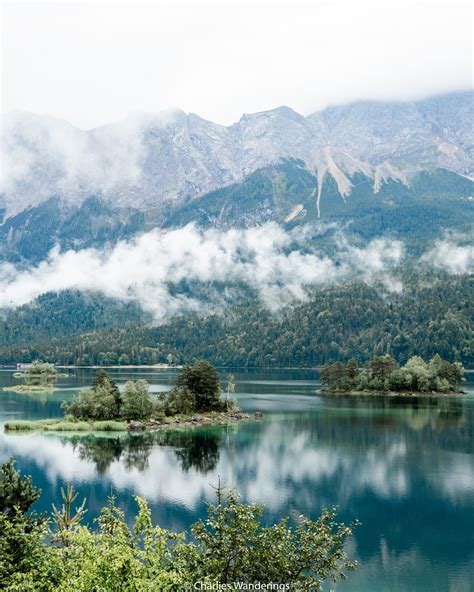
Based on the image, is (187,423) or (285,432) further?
→ (187,423)

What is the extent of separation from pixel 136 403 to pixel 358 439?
136 feet

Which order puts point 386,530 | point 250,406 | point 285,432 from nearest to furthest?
point 386,530, point 285,432, point 250,406

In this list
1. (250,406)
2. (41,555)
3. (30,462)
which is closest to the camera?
(41,555)

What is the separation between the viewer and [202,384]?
127 m

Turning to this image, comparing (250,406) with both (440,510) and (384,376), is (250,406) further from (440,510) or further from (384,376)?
(440,510)

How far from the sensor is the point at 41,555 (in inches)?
961

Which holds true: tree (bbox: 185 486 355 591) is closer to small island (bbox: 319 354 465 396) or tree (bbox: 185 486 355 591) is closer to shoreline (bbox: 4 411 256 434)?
shoreline (bbox: 4 411 256 434)

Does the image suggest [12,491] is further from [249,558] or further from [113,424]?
[113,424]

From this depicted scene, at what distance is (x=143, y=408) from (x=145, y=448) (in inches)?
986

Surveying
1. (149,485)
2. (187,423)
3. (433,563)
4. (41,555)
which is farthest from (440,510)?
(187,423)

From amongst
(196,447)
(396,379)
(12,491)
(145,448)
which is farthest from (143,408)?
(396,379)

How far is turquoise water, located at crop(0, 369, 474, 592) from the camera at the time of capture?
159ft

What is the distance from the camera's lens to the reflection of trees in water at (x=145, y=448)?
80688 millimetres

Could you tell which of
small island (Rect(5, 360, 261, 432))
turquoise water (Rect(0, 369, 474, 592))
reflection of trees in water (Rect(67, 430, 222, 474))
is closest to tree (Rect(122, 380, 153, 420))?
small island (Rect(5, 360, 261, 432))
